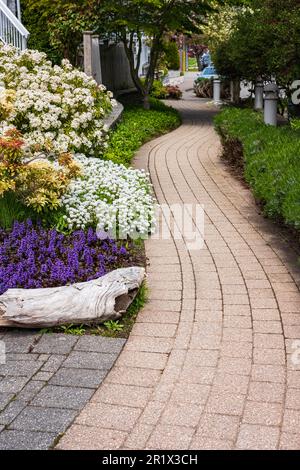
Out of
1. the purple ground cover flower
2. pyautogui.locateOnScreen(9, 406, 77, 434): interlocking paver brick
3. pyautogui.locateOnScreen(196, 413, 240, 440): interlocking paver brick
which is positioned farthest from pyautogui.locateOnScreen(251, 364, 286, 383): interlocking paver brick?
the purple ground cover flower

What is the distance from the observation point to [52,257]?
240 inches

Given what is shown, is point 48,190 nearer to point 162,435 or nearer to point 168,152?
point 162,435

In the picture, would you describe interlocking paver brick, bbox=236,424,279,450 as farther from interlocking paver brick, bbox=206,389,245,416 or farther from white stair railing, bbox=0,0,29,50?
white stair railing, bbox=0,0,29,50

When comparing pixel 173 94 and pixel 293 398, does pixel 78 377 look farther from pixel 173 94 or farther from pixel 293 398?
pixel 173 94

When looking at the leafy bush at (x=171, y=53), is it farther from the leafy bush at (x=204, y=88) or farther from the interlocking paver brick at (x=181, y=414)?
the interlocking paver brick at (x=181, y=414)

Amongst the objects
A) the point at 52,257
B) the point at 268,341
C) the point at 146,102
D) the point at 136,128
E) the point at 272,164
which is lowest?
the point at 268,341

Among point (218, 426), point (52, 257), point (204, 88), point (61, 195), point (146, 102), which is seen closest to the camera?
point (218, 426)

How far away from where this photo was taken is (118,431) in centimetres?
372

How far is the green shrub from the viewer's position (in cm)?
1161

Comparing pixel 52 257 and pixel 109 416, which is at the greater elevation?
pixel 52 257

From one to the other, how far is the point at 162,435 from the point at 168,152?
10.0m

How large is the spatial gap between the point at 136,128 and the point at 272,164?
7.79 m

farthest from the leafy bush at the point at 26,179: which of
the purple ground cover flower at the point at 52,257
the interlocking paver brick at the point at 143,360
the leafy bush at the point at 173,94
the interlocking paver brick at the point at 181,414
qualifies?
the leafy bush at the point at 173,94

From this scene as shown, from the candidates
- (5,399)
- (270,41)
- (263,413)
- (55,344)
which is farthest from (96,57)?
(263,413)
